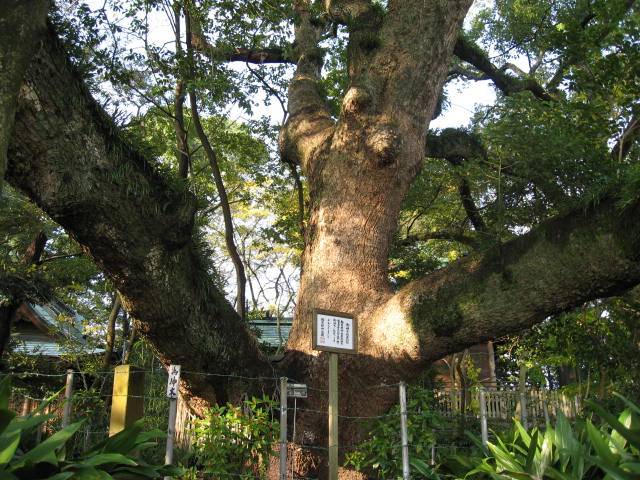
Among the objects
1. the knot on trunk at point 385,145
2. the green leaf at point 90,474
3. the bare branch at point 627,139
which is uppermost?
the bare branch at point 627,139

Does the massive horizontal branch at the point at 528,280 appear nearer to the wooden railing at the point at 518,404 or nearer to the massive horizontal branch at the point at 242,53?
the wooden railing at the point at 518,404

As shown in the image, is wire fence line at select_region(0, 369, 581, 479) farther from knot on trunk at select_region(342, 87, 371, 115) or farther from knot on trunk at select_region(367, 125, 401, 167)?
knot on trunk at select_region(342, 87, 371, 115)

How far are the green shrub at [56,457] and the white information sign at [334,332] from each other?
1.46 m

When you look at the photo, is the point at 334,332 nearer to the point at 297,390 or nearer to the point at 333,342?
the point at 333,342

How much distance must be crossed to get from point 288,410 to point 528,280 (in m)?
2.39

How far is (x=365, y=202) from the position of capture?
6.12 metres

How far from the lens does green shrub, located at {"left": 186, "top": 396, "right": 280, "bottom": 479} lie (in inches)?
186

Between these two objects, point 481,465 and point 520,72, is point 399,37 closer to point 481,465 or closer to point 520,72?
point 481,465

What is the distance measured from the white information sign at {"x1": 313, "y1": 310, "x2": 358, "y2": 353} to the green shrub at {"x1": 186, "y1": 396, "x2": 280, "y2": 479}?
0.83m

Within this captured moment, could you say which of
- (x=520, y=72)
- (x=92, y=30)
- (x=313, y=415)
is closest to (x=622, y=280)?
(x=313, y=415)

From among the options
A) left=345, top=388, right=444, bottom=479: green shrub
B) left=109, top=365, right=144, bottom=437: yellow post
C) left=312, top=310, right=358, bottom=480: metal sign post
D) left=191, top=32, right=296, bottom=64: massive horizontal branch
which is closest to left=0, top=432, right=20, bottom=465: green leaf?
left=109, top=365, right=144, bottom=437: yellow post

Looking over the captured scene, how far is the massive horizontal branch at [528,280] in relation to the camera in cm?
448

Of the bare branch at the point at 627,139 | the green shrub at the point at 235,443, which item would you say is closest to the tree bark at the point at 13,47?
the green shrub at the point at 235,443

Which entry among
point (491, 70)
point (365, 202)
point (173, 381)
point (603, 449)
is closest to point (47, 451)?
point (173, 381)
